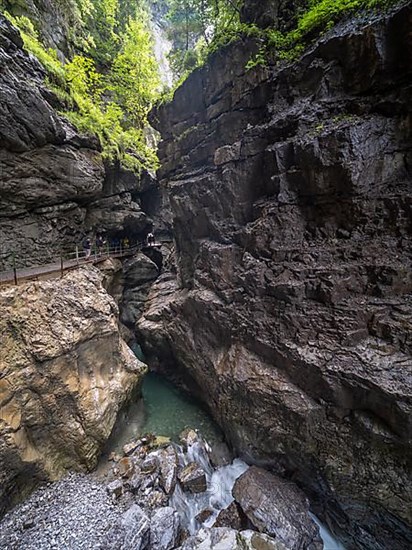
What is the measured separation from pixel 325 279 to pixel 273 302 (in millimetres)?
1652

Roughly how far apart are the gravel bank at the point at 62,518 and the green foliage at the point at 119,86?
1423 centimetres

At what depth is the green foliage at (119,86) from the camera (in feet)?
45.9

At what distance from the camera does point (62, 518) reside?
5863 mm

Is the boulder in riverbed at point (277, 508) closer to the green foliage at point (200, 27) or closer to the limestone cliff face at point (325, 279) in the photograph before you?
the limestone cliff face at point (325, 279)

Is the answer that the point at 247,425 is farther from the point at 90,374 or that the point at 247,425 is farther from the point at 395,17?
the point at 395,17

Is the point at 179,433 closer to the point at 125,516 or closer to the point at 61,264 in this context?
the point at 125,516

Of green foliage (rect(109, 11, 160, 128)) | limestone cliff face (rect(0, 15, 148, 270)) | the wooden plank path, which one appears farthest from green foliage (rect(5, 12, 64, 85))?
the wooden plank path

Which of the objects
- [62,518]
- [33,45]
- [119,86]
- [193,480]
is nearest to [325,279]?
[193,480]

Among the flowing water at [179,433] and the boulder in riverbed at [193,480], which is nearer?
the flowing water at [179,433]

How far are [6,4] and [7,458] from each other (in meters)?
18.3

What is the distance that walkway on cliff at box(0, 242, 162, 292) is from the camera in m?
8.00

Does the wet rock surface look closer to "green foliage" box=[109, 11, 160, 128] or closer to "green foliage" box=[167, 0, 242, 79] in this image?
"green foliage" box=[167, 0, 242, 79]

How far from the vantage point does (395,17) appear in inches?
236

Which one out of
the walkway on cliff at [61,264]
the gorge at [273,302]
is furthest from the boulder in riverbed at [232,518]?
the walkway on cliff at [61,264]
